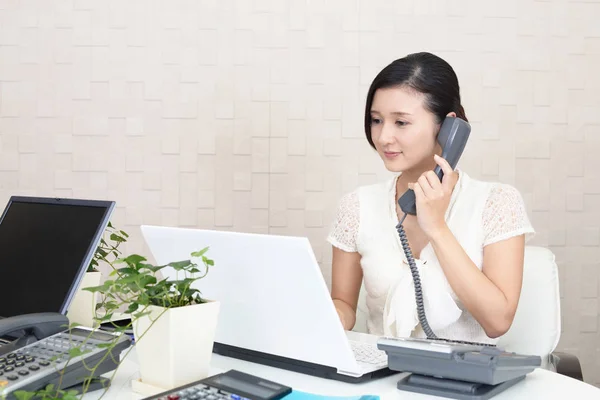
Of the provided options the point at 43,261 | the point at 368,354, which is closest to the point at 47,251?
the point at 43,261

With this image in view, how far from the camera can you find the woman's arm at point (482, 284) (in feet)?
6.14

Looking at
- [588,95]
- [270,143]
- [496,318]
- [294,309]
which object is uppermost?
[588,95]

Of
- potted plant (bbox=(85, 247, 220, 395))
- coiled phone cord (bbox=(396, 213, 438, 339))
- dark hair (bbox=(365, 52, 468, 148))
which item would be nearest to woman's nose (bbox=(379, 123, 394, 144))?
dark hair (bbox=(365, 52, 468, 148))

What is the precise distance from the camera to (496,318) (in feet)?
6.25

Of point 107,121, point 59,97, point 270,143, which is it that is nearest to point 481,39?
point 270,143

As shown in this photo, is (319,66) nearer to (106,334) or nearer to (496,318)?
(496,318)

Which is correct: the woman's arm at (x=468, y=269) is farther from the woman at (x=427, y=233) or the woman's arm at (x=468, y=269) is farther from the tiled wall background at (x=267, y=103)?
the tiled wall background at (x=267, y=103)

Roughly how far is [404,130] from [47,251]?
42.9 inches

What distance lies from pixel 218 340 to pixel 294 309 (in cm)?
29

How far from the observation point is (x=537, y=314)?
2074 mm

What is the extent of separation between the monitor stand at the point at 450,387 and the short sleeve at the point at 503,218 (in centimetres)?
78

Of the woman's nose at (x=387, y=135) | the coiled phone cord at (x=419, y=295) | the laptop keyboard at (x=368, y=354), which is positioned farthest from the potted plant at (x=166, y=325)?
the woman's nose at (x=387, y=135)

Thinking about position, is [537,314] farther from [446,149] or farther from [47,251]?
[47,251]

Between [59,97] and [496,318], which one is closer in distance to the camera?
[496,318]
